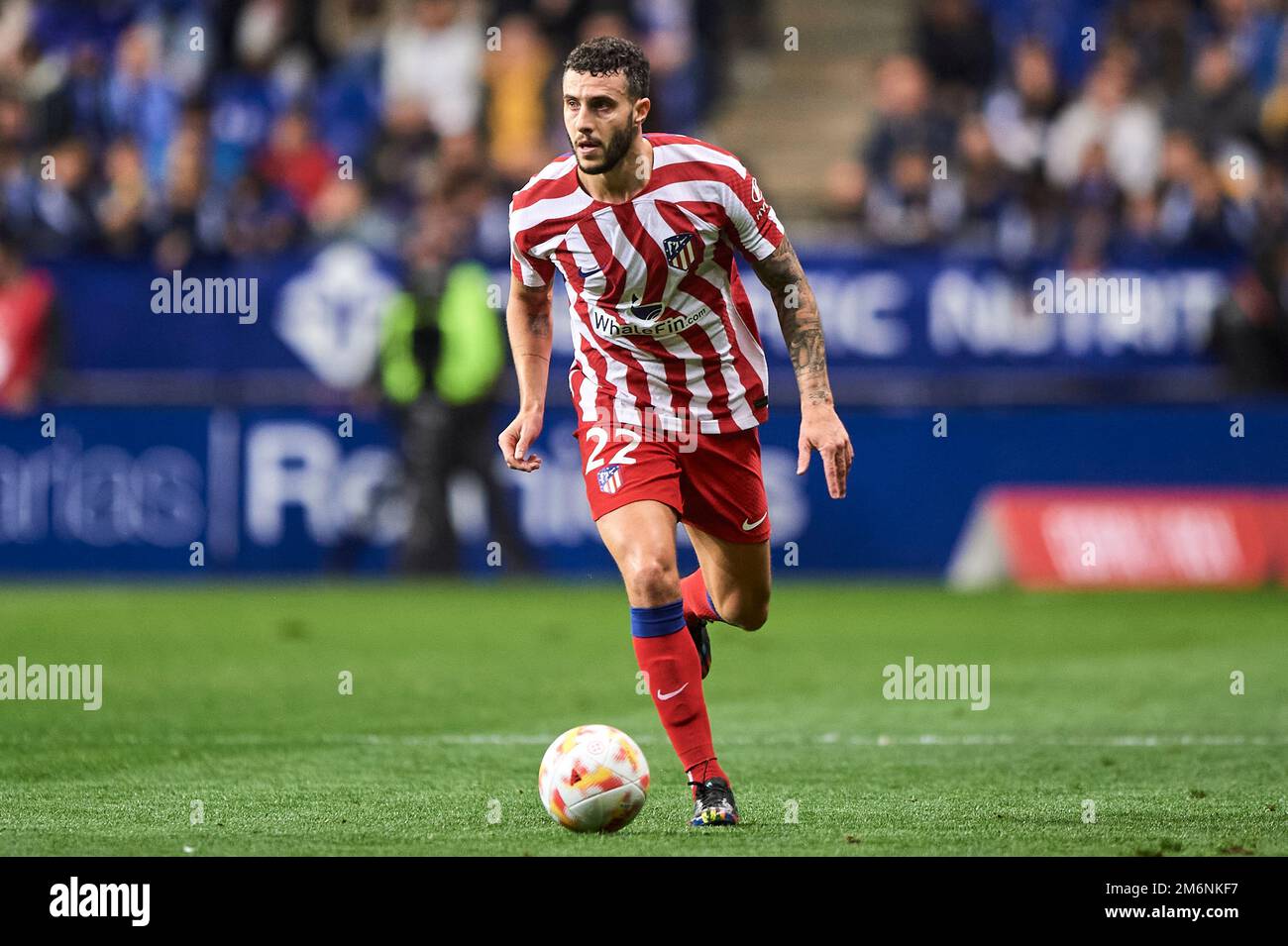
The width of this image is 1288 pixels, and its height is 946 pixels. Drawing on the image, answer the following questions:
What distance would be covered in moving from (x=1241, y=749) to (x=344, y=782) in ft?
11.2

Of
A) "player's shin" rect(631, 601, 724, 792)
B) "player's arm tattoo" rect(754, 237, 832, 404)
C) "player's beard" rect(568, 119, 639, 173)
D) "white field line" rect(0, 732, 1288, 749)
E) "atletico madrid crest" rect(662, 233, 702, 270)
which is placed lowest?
"white field line" rect(0, 732, 1288, 749)

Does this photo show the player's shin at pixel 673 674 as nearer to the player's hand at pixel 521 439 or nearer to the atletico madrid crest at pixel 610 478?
the atletico madrid crest at pixel 610 478

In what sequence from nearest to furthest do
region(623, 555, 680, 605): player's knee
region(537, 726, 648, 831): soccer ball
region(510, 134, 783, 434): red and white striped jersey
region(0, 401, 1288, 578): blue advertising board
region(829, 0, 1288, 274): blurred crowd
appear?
1. region(537, 726, 648, 831): soccer ball
2. region(623, 555, 680, 605): player's knee
3. region(510, 134, 783, 434): red and white striped jersey
4. region(0, 401, 1288, 578): blue advertising board
5. region(829, 0, 1288, 274): blurred crowd

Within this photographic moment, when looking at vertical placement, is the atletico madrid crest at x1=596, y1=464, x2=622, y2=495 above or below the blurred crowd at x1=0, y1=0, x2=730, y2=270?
below

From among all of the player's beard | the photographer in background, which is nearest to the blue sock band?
the player's beard

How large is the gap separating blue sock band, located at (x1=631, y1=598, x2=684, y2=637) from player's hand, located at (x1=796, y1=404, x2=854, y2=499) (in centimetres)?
58

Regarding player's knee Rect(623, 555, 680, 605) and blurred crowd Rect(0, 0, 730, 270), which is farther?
blurred crowd Rect(0, 0, 730, 270)

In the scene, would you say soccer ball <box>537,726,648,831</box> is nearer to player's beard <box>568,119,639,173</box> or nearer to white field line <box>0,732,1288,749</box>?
player's beard <box>568,119,639,173</box>

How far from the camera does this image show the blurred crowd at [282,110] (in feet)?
58.3

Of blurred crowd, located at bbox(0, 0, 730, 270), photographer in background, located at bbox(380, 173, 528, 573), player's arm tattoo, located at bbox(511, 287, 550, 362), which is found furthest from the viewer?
blurred crowd, located at bbox(0, 0, 730, 270)

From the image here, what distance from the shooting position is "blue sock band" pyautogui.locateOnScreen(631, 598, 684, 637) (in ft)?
21.1

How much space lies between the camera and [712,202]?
21.5 ft
